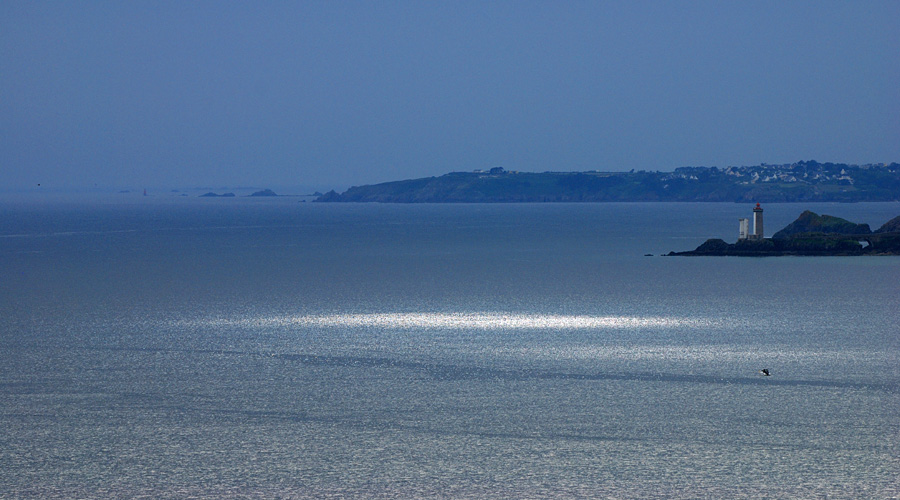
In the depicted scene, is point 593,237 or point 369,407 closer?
point 369,407

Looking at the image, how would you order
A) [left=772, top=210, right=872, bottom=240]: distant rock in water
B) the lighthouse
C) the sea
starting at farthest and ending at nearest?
[left=772, top=210, right=872, bottom=240]: distant rock in water
the lighthouse
the sea

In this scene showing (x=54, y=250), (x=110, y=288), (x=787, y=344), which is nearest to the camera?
(x=787, y=344)

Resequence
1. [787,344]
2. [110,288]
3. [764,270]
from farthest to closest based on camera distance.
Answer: [764,270], [110,288], [787,344]

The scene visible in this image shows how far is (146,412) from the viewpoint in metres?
15.3

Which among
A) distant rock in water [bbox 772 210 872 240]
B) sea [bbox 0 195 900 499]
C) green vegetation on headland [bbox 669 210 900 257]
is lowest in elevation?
sea [bbox 0 195 900 499]

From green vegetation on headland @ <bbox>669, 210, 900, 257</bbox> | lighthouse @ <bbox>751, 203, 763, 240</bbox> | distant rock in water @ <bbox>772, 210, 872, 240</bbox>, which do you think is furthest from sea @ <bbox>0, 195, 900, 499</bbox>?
distant rock in water @ <bbox>772, 210, 872, 240</bbox>

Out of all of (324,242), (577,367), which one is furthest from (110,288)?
(324,242)

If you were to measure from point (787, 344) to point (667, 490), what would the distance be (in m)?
13.8

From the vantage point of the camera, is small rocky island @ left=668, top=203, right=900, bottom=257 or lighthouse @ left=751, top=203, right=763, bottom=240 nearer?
small rocky island @ left=668, top=203, right=900, bottom=257

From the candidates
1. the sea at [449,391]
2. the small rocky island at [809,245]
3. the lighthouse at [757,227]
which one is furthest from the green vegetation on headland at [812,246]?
the sea at [449,391]

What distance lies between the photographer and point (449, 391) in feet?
56.6

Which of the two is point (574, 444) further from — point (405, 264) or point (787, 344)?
point (405, 264)

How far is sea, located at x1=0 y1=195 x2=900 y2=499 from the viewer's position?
38.6 feet

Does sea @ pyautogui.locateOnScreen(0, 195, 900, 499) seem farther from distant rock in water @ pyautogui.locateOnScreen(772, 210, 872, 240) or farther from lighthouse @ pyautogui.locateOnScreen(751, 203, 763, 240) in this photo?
distant rock in water @ pyautogui.locateOnScreen(772, 210, 872, 240)
